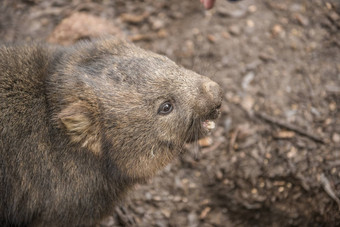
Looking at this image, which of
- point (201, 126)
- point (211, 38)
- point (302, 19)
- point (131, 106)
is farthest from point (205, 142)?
point (302, 19)

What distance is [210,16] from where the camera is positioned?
5.95 meters

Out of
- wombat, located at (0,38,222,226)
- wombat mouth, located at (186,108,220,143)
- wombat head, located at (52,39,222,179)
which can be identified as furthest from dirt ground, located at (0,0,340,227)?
wombat, located at (0,38,222,226)

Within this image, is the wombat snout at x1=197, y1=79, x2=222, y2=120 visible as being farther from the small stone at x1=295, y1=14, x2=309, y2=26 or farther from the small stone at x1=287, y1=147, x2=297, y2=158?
the small stone at x1=295, y1=14, x2=309, y2=26

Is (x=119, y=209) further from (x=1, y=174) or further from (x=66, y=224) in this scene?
(x=1, y=174)

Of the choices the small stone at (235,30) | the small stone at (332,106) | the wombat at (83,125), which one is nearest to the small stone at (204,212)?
the wombat at (83,125)

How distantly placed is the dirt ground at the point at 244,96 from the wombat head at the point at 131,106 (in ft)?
3.06

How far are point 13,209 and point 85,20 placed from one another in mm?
3065

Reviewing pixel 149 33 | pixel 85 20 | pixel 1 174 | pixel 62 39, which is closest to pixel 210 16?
pixel 149 33

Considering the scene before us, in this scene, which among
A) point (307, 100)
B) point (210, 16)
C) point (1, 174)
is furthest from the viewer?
point (210, 16)

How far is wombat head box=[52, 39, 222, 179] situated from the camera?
352 cm

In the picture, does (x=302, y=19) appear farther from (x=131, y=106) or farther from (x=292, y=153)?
(x=131, y=106)

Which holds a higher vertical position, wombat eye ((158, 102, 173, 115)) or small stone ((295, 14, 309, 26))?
wombat eye ((158, 102, 173, 115))

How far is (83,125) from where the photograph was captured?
344cm

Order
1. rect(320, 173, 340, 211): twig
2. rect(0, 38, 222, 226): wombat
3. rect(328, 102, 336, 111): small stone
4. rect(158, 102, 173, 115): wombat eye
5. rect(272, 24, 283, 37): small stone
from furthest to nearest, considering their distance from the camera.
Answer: rect(272, 24, 283, 37): small stone → rect(328, 102, 336, 111): small stone → rect(320, 173, 340, 211): twig → rect(158, 102, 173, 115): wombat eye → rect(0, 38, 222, 226): wombat
